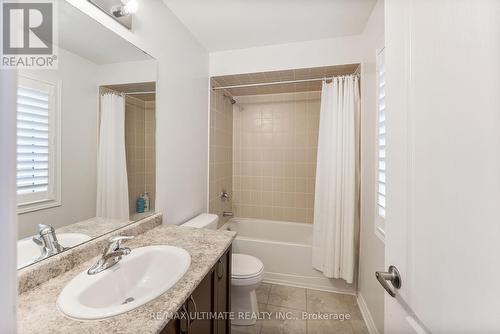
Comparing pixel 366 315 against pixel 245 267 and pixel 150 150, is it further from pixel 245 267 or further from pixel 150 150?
pixel 150 150

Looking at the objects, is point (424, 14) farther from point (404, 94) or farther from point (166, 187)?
point (166, 187)

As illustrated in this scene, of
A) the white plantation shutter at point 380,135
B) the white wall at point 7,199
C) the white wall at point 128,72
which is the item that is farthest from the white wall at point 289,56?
the white wall at point 7,199

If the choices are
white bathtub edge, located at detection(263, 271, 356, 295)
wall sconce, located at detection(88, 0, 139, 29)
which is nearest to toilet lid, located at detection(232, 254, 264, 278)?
white bathtub edge, located at detection(263, 271, 356, 295)

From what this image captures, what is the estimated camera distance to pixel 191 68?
1.92 meters

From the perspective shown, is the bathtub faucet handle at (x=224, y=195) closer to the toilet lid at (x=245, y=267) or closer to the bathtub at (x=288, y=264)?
the bathtub at (x=288, y=264)

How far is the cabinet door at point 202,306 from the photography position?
873 millimetres

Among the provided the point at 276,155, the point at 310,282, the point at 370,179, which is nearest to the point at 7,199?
the point at 370,179

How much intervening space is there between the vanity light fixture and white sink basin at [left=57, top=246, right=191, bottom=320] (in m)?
1.30

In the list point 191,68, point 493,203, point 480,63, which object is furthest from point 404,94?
point 191,68

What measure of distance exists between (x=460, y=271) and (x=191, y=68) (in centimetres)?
212

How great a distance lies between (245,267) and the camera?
68.5 inches

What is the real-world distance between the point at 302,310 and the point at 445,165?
5.99 ft

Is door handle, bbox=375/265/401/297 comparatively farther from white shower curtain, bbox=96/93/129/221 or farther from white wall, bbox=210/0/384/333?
white shower curtain, bbox=96/93/129/221

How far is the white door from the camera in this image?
372mm
